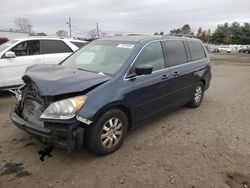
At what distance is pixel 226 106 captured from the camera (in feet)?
21.6

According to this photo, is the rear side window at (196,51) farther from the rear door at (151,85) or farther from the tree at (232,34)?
the tree at (232,34)

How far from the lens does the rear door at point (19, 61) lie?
6.98 m

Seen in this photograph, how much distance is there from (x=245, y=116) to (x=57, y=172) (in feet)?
14.4

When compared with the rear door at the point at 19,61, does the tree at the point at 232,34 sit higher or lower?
higher

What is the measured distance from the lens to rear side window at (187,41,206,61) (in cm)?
587

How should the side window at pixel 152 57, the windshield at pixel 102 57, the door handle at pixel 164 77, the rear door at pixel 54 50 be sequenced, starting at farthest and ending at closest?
the rear door at pixel 54 50 < the door handle at pixel 164 77 < the side window at pixel 152 57 < the windshield at pixel 102 57

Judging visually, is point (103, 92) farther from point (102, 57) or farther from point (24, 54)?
point (24, 54)

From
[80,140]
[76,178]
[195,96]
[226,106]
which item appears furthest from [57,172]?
[226,106]

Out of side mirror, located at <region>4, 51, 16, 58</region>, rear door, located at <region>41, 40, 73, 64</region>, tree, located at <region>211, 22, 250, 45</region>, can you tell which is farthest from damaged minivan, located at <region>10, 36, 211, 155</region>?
tree, located at <region>211, 22, 250, 45</region>

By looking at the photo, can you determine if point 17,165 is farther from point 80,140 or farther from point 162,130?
point 162,130

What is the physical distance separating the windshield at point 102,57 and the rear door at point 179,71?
3.33 feet

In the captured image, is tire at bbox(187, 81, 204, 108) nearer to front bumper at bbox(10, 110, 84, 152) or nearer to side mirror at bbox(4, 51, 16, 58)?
front bumper at bbox(10, 110, 84, 152)

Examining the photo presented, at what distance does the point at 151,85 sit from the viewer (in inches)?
170

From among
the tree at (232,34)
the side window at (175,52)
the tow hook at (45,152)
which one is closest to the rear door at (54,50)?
the side window at (175,52)
